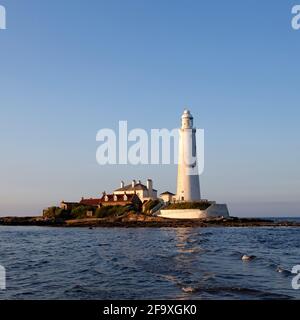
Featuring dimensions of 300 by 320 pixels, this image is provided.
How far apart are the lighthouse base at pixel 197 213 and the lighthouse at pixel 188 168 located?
8.54 ft

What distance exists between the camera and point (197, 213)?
67.8 meters

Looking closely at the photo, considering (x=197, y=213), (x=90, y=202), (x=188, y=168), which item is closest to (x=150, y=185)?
(x=90, y=202)

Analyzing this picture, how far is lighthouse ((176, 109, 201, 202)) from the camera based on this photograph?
229ft

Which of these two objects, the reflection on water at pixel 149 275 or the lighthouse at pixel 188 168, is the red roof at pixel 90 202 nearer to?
the lighthouse at pixel 188 168

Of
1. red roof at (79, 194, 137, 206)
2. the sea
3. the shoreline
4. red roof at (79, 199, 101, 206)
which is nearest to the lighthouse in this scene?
the shoreline

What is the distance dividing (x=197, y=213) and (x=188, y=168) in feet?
23.8

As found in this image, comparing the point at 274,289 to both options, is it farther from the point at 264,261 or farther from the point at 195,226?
the point at 195,226

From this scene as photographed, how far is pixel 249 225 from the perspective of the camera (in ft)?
220

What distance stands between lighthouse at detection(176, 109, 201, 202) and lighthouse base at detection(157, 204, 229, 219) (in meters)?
2.60

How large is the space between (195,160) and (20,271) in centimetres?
5259

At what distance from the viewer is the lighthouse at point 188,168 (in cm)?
6969
